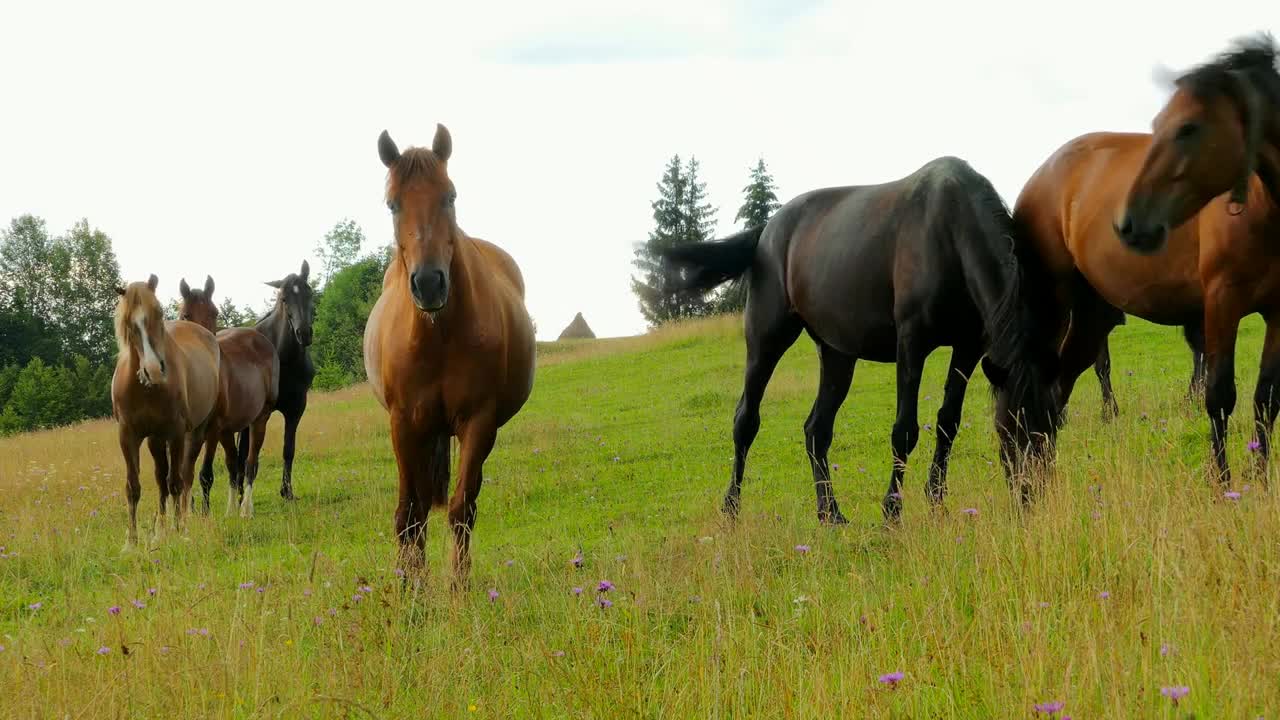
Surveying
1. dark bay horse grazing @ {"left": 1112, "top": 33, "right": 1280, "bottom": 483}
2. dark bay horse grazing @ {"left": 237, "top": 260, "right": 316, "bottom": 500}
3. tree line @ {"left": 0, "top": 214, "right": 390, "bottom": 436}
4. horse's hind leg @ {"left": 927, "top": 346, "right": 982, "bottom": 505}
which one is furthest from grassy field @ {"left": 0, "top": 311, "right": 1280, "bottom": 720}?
tree line @ {"left": 0, "top": 214, "right": 390, "bottom": 436}

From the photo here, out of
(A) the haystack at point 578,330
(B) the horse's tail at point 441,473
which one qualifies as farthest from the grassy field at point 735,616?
(A) the haystack at point 578,330

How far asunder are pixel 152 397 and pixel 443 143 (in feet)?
17.8

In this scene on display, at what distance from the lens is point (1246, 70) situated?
4926mm

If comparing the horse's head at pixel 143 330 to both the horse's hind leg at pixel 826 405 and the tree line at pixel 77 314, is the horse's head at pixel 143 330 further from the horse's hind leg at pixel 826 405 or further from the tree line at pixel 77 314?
the tree line at pixel 77 314

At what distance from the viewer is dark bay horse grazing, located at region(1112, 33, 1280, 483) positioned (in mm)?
4891

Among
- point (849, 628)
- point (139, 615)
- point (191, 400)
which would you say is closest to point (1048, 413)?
point (849, 628)

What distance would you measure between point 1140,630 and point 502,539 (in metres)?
5.67

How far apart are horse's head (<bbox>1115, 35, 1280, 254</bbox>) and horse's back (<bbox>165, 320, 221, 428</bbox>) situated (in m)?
8.71

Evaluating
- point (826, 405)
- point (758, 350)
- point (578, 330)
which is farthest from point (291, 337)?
point (578, 330)

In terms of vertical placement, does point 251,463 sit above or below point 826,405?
below

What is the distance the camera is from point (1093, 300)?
7008 millimetres

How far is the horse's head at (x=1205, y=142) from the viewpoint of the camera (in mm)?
4883

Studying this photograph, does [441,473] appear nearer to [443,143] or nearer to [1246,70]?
[443,143]

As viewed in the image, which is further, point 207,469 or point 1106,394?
point 207,469
